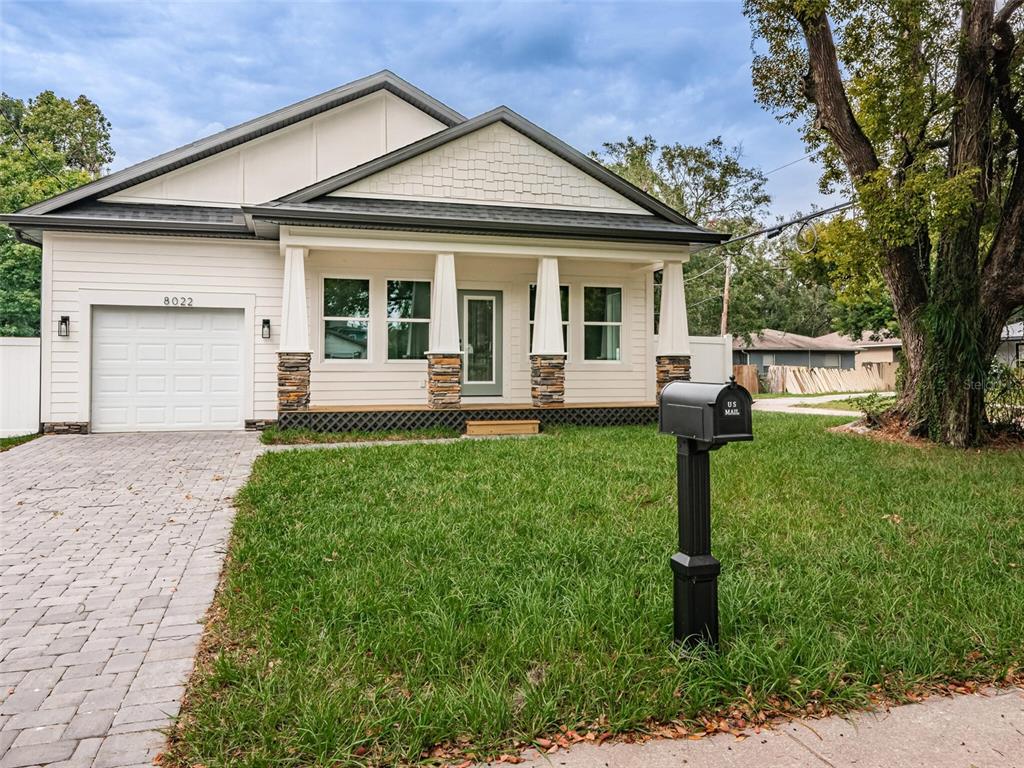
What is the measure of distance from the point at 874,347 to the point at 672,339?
2752cm

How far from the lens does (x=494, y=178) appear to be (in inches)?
467

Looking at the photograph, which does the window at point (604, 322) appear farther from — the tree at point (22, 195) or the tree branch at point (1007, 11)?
the tree at point (22, 195)

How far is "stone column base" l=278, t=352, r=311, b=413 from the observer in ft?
34.6

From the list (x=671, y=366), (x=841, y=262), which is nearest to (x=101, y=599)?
(x=841, y=262)

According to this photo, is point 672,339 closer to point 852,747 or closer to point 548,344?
point 548,344

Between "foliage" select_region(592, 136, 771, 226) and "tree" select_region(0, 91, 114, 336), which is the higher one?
"foliage" select_region(592, 136, 771, 226)

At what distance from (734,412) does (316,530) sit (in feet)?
11.0

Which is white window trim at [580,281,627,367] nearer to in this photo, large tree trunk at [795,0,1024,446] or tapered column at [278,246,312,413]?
large tree trunk at [795,0,1024,446]

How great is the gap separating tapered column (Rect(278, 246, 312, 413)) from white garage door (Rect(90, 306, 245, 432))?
161 centimetres

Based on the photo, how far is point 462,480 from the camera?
21.6 ft

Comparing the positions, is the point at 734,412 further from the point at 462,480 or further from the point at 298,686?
the point at 462,480

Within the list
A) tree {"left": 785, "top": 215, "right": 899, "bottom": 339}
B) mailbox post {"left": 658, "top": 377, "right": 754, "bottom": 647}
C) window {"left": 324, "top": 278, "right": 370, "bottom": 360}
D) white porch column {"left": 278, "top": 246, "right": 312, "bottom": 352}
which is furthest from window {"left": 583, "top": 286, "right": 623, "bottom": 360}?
mailbox post {"left": 658, "top": 377, "right": 754, "bottom": 647}

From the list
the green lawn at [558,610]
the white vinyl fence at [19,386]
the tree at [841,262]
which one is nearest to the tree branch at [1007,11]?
the tree at [841,262]

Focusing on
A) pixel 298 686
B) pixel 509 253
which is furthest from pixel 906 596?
pixel 509 253
